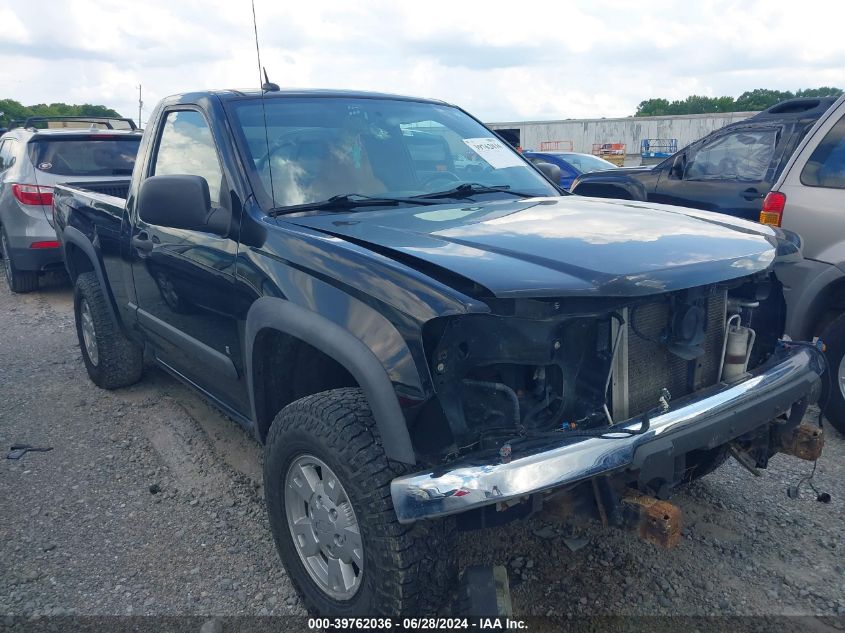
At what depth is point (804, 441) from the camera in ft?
8.77

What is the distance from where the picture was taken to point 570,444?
201 centimetres

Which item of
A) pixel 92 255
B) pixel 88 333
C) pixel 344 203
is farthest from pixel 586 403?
pixel 88 333

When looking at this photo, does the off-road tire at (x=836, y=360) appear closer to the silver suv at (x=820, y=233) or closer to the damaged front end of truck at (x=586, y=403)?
the silver suv at (x=820, y=233)

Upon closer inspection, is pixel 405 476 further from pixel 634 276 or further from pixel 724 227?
pixel 724 227

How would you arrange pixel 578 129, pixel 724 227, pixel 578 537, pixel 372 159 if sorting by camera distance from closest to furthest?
pixel 724 227 < pixel 578 537 < pixel 372 159 < pixel 578 129

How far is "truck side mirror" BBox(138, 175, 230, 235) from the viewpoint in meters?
2.79

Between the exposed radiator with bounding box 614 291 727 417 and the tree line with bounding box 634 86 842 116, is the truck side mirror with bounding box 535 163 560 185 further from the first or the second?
the tree line with bounding box 634 86 842 116

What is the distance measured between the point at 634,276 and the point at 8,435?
3935 millimetres

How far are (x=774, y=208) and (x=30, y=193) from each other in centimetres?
715

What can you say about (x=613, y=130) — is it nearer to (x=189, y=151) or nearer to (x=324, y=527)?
(x=189, y=151)

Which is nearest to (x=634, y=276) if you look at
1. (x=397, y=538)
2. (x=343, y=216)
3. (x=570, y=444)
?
(x=570, y=444)

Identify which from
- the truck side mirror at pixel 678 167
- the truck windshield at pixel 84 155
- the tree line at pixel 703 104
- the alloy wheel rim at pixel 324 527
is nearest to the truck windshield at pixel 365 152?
the alloy wheel rim at pixel 324 527

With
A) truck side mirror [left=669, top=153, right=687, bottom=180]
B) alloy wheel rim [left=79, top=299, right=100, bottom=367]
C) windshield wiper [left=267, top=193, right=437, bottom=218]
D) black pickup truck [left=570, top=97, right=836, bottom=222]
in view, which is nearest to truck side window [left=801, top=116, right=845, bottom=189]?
black pickup truck [left=570, top=97, right=836, bottom=222]

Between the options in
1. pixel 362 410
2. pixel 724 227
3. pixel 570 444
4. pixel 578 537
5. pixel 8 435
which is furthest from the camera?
pixel 8 435
